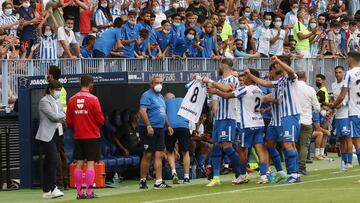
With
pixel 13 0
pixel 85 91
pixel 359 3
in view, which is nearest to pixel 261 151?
pixel 85 91

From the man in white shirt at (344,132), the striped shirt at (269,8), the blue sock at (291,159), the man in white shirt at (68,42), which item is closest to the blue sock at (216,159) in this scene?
the blue sock at (291,159)

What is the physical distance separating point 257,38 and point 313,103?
772 centimetres

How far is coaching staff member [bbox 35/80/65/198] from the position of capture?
20.8m

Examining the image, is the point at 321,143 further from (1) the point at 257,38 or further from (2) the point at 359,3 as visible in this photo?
(2) the point at 359,3

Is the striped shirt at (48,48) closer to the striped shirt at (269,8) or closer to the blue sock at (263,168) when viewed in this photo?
the blue sock at (263,168)

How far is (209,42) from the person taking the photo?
97.7 ft

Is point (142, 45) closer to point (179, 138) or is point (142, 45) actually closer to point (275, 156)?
point (179, 138)

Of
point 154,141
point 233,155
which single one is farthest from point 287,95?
point 154,141

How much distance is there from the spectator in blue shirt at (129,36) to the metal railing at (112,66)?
536 mm

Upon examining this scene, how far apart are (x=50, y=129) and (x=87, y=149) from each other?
1.16m

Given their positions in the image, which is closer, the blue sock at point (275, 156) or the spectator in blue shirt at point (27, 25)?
the blue sock at point (275, 156)

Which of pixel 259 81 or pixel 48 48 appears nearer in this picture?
pixel 259 81

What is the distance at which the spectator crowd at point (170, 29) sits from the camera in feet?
86.4

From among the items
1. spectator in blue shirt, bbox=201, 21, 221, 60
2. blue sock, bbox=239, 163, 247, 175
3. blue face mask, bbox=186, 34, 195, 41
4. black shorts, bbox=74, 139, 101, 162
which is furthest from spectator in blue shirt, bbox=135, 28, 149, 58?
black shorts, bbox=74, 139, 101, 162
